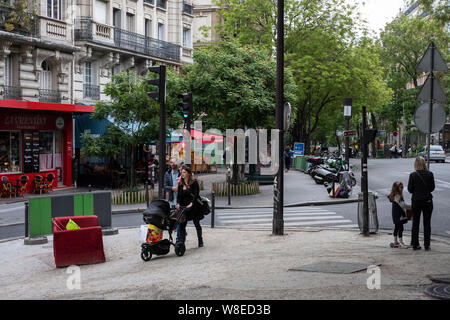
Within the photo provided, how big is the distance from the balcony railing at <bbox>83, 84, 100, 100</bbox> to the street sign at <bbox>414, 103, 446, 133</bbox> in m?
23.5

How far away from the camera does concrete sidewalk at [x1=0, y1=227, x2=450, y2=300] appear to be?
7.45 meters

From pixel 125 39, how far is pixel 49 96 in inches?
287

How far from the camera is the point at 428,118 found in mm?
9555

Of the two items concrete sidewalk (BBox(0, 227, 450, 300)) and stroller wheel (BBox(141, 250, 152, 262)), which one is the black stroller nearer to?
stroller wheel (BBox(141, 250, 152, 262))

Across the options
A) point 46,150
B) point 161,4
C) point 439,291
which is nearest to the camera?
point 439,291

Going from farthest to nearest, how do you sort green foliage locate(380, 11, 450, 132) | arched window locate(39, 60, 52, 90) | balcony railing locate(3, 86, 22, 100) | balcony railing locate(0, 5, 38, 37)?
green foliage locate(380, 11, 450, 132)
arched window locate(39, 60, 52, 90)
balcony railing locate(3, 86, 22, 100)
balcony railing locate(0, 5, 38, 37)

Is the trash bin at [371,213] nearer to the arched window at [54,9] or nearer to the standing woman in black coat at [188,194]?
the standing woman in black coat at [188,194]

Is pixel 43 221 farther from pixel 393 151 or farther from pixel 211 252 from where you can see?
pixel 393 151

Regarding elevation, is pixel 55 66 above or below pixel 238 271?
above

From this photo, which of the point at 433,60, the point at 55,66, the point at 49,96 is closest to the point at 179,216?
the point at 433,60

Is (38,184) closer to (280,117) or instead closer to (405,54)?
(280,117)

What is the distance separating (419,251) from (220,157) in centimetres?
2871

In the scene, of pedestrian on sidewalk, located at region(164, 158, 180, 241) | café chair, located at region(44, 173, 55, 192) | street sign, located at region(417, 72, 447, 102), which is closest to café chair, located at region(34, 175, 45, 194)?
café chair, located at region(44, 173, 55, 192)
